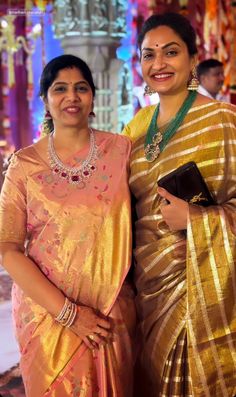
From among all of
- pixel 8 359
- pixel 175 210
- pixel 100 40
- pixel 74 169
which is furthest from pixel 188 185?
pixel 100 40

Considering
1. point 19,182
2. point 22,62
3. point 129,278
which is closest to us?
point 19,182

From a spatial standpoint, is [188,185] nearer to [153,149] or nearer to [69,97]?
[153,149]

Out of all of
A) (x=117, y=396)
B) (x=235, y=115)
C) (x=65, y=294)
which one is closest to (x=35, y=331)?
(x=65, y=294)

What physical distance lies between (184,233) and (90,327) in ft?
1.10

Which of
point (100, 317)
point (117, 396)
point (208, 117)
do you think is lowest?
point (117, 396)

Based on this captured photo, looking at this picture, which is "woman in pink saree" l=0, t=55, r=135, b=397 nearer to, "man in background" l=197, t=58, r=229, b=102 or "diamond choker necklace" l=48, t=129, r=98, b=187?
"diamond choker necklace" l=48, t=129, r=98, b=187

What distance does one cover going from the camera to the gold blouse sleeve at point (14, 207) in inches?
55.3

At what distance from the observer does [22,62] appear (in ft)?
15.8

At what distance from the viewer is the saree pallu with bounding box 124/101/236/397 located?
4.54ft

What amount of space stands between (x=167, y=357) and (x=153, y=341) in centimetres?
7

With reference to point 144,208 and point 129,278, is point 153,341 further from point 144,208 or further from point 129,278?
point 144,208

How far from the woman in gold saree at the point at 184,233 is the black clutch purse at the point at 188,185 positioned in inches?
0.9

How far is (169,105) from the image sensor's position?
59.5 inches

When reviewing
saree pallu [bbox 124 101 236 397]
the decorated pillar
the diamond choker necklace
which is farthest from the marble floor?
the decorated pillar
